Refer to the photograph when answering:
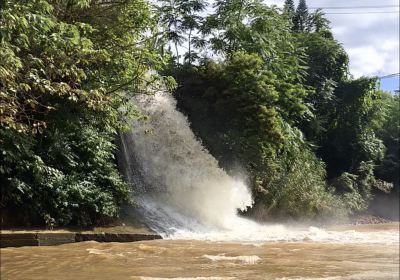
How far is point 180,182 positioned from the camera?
15.8 metres

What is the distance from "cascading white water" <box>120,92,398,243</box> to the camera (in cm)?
1416

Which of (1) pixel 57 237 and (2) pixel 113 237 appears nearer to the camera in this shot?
(1) pixel 57 237

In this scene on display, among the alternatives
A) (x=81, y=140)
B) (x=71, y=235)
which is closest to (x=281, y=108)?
(x=81, y=140)

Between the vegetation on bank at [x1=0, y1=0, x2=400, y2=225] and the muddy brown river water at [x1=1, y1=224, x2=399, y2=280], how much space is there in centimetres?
190

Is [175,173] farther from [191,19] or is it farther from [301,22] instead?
A: [301,22]

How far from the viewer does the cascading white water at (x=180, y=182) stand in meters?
14.2

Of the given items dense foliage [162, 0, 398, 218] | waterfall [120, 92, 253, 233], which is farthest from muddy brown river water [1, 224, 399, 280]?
dense foliage [162, 0, 398, 218]

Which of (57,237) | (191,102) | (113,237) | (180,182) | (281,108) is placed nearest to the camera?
(57,237)

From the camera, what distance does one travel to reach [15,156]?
10.6m

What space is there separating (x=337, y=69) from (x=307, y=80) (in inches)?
110

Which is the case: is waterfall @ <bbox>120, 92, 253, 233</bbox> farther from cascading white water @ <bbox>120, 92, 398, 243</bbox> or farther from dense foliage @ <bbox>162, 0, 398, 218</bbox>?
dense foliage @ <bbox>162, 0, 398, 218</bbox>

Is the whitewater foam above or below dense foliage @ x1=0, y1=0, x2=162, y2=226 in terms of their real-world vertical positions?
below

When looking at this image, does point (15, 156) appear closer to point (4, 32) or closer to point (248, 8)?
point (4, 32)

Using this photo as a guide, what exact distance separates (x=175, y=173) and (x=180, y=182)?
1.04ft
